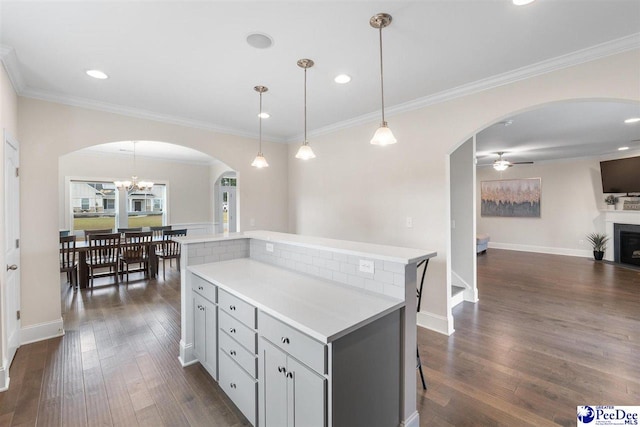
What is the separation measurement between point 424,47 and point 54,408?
12.9ft

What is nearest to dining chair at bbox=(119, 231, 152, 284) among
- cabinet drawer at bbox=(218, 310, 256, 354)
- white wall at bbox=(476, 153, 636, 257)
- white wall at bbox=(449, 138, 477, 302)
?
cabinet drawer at bbox=(218, 310, 256, 354)

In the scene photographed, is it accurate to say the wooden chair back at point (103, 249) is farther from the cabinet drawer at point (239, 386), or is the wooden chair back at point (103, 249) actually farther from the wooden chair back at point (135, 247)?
the cabinet drawer at point (239, 386)

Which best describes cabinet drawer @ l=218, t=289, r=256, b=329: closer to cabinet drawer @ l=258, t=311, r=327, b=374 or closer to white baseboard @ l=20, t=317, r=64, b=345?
cabinet drawer @ l=258, t=311, r=327, b=374

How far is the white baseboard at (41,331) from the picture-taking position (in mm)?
2975

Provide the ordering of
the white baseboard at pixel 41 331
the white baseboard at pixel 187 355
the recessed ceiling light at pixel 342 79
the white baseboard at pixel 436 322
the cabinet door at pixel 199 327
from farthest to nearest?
the white baseboard at pixel 436 322, the white baseboard at pixel 41 331, the recessed ceiling light at pixel 342 79, the white baseboard at pixel 187 355, the cabinet door at pixel 199 327

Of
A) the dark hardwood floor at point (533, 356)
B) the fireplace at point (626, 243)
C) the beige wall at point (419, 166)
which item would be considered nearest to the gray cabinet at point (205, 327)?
the dark hardwood floor at point (533, 356)

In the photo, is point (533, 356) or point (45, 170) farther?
point (45, 170)

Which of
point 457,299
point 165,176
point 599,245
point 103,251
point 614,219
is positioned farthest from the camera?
point 165,176

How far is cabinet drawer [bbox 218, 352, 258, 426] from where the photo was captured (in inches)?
70.7

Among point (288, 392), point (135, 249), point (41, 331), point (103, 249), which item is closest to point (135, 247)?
point (135, 249)

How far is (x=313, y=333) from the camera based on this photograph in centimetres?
129

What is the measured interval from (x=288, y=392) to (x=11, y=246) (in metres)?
3.04

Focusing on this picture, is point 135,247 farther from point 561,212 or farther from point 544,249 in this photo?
point 561,212

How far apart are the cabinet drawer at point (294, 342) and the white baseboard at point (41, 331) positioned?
9.92ft
